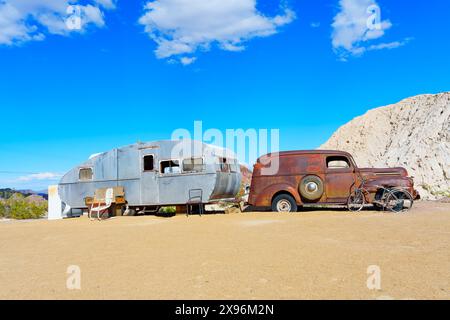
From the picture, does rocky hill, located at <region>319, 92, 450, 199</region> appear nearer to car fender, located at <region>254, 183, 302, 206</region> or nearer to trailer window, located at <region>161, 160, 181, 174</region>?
car fender, located at <region>254, 183, 302, 206</region>

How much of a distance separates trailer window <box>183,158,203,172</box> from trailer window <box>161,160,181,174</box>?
0.37 m

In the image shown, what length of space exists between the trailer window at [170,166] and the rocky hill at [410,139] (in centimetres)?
1196

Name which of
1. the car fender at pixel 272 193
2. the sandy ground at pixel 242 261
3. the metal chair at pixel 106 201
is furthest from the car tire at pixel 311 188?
the metal chair at pixel 106 201

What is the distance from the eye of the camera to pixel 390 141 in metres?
33.3

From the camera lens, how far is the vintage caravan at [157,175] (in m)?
14.2

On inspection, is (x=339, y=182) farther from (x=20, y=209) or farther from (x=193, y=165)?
(x=20, y=209)

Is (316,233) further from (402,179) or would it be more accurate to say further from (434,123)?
(434,123)

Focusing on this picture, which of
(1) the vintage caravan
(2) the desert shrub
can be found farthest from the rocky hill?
(2) the desert shrub

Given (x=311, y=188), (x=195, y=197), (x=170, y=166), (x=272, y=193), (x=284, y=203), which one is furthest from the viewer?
(x=170, y=166)

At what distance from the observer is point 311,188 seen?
13.1 meters

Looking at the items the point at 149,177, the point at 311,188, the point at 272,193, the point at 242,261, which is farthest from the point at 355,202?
the point at 242,261

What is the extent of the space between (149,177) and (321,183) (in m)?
6.56

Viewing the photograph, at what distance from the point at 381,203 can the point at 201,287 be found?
917cm
